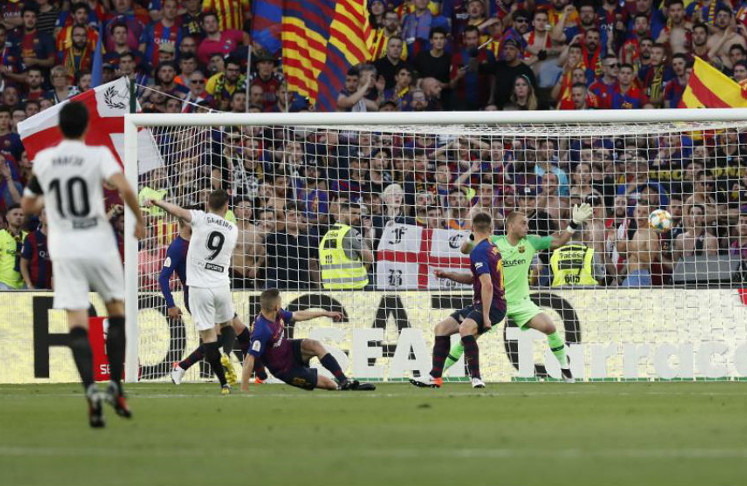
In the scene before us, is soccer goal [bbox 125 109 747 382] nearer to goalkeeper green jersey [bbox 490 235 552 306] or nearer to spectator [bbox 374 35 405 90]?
goalkeeper green jersey [bbox 490 235 552 306]

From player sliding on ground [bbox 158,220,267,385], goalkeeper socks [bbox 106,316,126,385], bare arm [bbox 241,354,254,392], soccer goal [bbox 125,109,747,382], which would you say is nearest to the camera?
goalkeeper socks [bbox 106,316,126,385]

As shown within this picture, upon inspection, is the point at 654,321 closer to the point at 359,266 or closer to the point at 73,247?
the point at 359,266

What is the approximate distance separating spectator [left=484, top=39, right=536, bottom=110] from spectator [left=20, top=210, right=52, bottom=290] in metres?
6.89

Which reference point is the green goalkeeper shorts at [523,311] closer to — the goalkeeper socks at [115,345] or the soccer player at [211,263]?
the soccer player at [211,263]

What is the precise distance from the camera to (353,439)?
831 centimetres

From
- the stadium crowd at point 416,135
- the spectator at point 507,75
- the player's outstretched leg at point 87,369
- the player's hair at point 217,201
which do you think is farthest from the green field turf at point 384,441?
the spectator at point 507,75

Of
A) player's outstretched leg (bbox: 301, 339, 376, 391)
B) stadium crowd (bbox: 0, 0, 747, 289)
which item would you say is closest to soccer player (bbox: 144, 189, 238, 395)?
player's outstretched leg (bbox: 301, 339, 376, 391)

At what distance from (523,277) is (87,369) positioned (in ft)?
26.8

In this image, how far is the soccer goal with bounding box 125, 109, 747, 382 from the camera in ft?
57.0

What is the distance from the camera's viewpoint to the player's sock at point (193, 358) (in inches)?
636

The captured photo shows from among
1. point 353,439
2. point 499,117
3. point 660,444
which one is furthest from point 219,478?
point 499,117

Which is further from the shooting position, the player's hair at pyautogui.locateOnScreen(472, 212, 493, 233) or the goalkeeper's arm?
the goalkeeper's arm

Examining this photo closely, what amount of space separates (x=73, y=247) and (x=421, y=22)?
13174mm

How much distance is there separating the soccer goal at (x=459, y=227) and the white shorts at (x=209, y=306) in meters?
2.23
